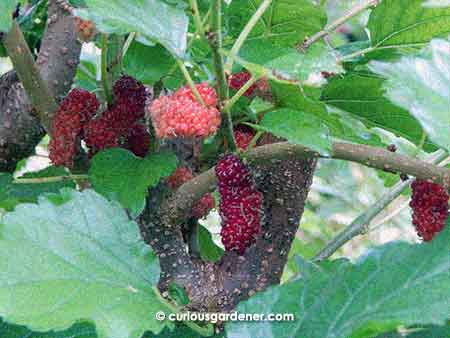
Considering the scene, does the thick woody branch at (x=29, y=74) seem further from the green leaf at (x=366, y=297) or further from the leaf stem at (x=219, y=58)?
the green leaf at (x=366, y=297)

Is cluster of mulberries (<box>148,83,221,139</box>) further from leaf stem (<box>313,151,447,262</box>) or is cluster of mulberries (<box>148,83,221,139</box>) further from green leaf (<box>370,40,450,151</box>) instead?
leaf stem (<box>313,151,447,262</box>)

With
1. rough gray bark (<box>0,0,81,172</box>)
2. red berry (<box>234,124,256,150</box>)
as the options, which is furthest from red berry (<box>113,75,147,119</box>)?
rough gray bark (<box>0,0,81,172</box>)

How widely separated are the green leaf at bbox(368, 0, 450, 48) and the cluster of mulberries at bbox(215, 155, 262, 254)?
0.24m

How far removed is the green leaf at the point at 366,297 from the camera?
0.51 meters

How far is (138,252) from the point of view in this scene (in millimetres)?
663

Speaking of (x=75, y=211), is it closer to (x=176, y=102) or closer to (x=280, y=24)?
(x=176, y=102)

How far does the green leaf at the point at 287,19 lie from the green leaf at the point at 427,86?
0.19 metres

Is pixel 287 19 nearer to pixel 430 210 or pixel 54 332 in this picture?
pixel 430 210

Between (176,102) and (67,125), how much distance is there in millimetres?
169

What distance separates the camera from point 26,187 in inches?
37.6

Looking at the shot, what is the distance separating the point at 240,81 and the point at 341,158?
6.7 inches

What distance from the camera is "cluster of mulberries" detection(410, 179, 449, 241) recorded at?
2.21 feet

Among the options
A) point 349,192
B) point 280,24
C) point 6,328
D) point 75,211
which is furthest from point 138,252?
point 349,192

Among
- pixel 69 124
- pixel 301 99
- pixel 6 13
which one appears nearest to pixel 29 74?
pixel 69 124
